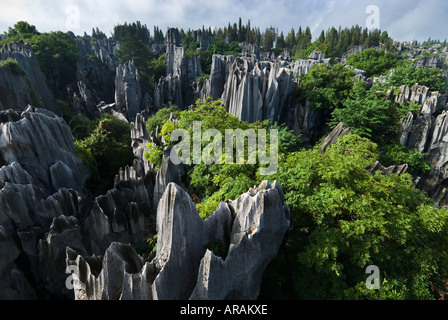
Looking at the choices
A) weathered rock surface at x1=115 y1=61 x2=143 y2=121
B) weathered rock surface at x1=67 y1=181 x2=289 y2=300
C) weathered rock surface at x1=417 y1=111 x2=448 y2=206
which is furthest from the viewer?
weathered rock surface at x1=115 y1=61 x2=143 y2=121

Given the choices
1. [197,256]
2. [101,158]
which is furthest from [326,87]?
[197,256]

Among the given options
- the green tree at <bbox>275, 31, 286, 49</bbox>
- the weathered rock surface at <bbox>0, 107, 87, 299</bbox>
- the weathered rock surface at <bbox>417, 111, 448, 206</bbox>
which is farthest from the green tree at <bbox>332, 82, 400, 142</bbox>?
the green tree at <bbox>275, 31, 286, 49</bbox>

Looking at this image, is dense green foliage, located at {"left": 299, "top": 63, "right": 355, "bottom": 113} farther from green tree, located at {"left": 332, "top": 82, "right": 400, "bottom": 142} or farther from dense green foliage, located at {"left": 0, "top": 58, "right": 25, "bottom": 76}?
dense green foliage, located at {"left": 0, "top": 58, "right": 25, "bottom": 76}

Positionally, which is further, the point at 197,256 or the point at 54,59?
the point at 54,59

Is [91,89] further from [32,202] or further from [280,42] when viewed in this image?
[280,42]

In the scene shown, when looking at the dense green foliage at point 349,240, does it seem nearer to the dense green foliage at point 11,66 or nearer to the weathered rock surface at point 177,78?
the dense green foliage at point 11,66

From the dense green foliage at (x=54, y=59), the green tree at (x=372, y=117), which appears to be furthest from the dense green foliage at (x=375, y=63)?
the dense green foliage at (x=54, y=59)

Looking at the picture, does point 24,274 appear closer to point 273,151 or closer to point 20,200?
point 20,200

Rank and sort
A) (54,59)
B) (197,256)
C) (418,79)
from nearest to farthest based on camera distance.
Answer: (197,256) → (418,79) → (54,59)
